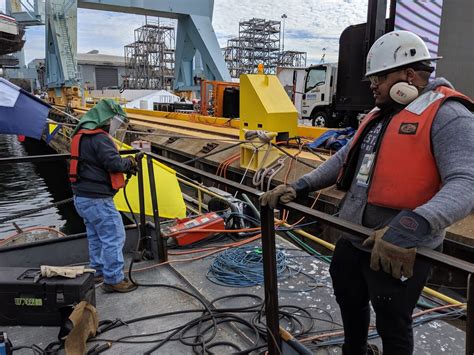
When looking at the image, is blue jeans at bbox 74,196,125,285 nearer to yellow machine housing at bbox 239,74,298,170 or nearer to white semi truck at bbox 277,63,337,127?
yellow machine housing at bbox 239,74,298,170

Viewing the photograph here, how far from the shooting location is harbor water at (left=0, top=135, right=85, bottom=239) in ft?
32.3

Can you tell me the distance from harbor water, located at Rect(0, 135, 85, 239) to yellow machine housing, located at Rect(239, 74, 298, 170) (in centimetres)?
496

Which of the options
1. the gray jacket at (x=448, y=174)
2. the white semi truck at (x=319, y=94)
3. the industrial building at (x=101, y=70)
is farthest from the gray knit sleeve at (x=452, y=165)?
the industrial building at (x=101, y=70)

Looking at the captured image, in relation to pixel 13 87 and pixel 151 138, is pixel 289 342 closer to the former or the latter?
pixel 13 87

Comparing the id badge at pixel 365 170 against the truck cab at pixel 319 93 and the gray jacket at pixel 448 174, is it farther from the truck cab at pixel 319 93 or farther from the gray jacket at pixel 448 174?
the truck cab at pixel 319 93

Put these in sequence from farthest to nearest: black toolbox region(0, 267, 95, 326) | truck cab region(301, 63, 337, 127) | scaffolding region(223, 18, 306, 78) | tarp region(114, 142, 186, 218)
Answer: scaffolding region(223, 18, 306, 78) → truck cab region(301, 63, 337, 127) → tarp region(114, 142, 186, 218) → black toolbox region(0, 267, 95, 326)

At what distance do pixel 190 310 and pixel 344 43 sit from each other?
24.5ft

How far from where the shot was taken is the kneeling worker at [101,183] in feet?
9.94

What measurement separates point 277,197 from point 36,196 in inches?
506

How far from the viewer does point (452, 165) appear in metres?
1.39

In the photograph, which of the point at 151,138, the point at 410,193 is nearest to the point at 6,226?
the point at 151,138

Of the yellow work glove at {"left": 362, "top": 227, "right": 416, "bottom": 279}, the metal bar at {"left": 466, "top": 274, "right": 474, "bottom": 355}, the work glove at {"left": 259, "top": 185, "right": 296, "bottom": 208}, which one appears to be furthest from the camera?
the work glove at {"left": 259, "top": 185, "right": 296, "bottom": 208}

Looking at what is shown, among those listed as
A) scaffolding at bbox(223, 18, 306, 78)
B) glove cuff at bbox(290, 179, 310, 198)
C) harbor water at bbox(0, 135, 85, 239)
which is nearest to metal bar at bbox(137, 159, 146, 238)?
glove cuff at bbox(290, 179, 310, 198)

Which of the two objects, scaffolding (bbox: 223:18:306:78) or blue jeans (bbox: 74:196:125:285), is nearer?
blue jeans (bbox: 74:196:125:285)
